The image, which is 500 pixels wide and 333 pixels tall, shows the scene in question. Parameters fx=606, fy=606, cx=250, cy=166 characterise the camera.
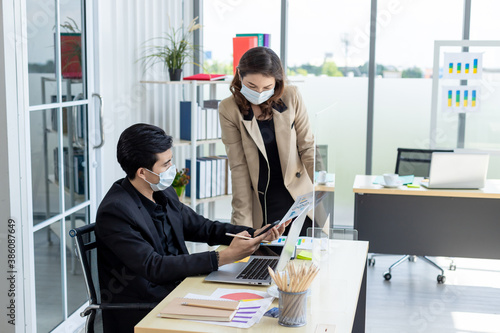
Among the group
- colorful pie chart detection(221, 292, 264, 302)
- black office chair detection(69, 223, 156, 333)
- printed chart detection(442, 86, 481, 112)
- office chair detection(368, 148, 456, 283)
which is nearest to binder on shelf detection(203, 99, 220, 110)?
office chair detection(368, 148, 456, 283)

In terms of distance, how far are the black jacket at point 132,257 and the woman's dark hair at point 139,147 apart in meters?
0.08

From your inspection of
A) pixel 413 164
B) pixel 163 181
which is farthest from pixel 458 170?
pixel 163 181

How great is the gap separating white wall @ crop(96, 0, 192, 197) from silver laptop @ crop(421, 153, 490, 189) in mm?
2147

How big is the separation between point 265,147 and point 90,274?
994mm

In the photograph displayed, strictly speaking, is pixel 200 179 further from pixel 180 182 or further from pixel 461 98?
pixel 461 98

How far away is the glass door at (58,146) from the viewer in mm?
3062

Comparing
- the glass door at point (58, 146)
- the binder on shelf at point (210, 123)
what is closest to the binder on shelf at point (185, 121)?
the binder on shelf at point (210, 123)

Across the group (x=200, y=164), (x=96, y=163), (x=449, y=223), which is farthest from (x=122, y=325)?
(x=449, y=223)

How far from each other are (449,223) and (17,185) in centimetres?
292

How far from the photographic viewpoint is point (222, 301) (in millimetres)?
1846

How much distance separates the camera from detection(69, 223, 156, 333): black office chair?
2090 mm

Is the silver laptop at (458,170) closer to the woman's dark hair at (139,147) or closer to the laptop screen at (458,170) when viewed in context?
the laptop screen at (458,170)

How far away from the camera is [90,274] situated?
7.11ft

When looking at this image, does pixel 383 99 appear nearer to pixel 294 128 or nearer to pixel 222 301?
pixel 294 128
